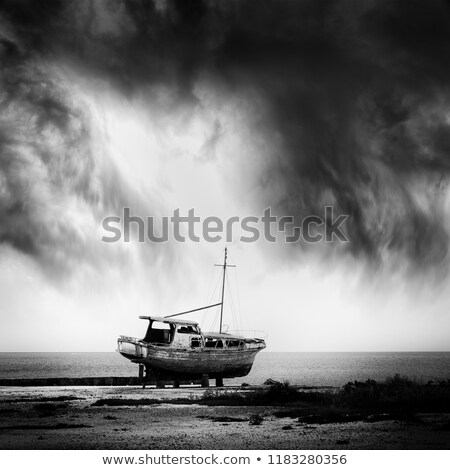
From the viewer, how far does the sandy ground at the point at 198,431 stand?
57.1 feet

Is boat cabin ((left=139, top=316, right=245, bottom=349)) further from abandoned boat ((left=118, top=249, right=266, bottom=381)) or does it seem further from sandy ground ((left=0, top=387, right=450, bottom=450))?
sandy ground ((left=0, top=387, right=450, bottom=450))

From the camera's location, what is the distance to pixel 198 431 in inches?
781

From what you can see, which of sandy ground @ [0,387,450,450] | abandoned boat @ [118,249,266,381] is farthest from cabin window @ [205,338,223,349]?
sandy ground @ [0,387,450,450]

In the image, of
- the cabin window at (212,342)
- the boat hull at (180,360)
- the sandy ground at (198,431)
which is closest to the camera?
the sandy ground at (198,431)

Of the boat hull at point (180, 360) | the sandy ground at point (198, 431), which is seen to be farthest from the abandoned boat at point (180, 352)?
the sandy ground at point (198, 431)

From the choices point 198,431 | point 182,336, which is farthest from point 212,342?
point 198,431

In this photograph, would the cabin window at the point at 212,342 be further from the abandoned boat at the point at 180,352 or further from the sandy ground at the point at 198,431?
the sandy ground at the point at 198,431

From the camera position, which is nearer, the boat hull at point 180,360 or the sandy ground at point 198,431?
the sandy ground at point 198,431

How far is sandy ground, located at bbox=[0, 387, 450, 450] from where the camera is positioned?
57.1 feet

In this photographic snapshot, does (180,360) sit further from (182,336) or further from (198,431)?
(198,431)

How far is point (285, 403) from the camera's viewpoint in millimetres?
28328
